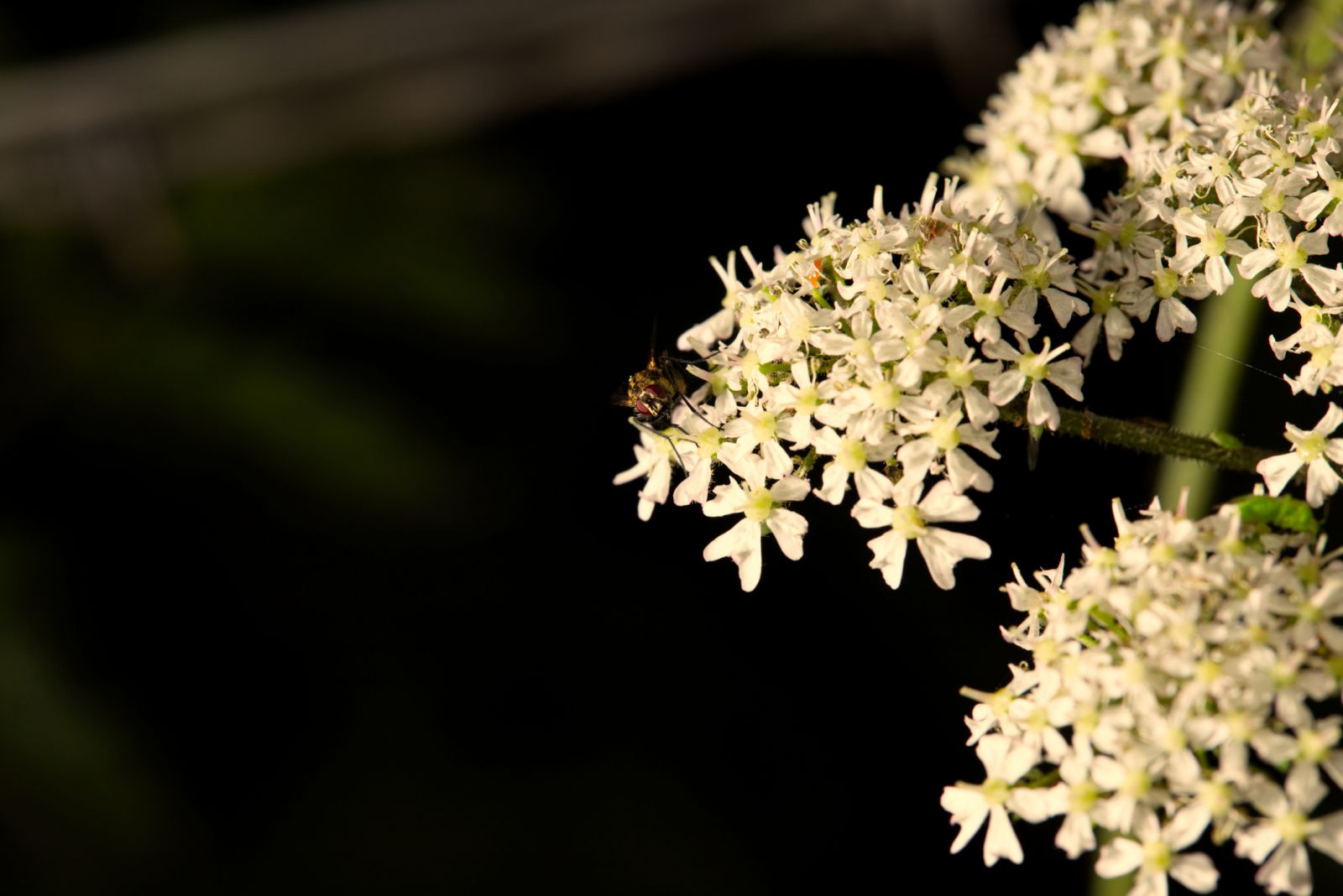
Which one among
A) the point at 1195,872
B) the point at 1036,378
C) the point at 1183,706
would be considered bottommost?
the point at 1195,872

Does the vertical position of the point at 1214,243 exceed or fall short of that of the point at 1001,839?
it exceeds it

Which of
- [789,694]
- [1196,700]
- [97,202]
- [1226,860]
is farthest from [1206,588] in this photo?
[97,202]

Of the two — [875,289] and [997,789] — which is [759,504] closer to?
[875,289]

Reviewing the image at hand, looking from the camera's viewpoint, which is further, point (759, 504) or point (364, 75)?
point (364, 75)

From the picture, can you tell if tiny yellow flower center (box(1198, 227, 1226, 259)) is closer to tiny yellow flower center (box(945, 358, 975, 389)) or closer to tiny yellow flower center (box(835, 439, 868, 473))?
tiny yellow flower center (box(945, 358, 975, 389))

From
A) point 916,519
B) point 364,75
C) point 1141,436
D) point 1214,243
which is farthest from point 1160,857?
point 364,75

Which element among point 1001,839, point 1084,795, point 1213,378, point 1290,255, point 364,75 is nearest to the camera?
point 1084,795

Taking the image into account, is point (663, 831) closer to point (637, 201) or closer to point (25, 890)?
point (25, 890)
